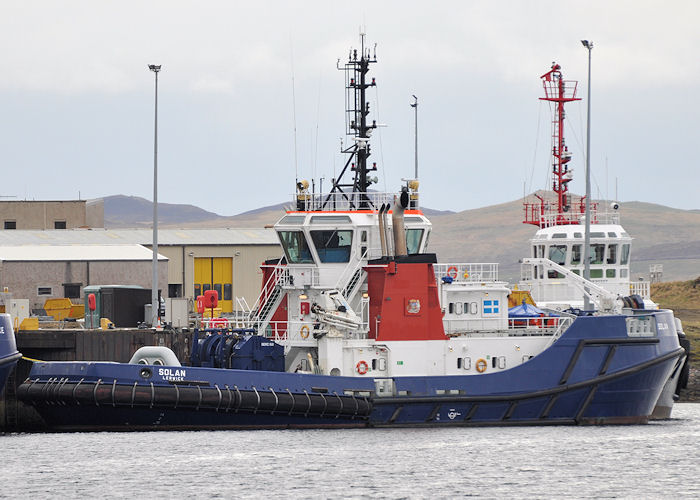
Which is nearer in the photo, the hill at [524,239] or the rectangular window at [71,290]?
the rectangular window at [71,290]

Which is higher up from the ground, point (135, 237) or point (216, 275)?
point (135, 237)

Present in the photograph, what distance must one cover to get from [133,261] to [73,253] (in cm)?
222

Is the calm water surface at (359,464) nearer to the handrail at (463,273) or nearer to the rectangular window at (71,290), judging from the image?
the handrail at (463,273)

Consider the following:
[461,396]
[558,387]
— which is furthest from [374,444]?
[558,387]

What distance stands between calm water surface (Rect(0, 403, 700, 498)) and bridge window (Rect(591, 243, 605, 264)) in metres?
9.83

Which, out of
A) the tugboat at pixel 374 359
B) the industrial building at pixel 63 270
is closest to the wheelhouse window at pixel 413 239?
the tugboat at pixel 374 359

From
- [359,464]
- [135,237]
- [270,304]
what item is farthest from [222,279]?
[359,464]

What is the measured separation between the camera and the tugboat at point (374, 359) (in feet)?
104

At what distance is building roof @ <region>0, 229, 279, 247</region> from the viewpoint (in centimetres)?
5622

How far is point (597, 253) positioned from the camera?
43.0 meters

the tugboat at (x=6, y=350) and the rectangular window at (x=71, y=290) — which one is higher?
the rectangular window at (x=71, y=290)

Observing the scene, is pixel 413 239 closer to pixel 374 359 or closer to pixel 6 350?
pixel 374 359

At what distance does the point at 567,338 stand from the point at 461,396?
8.96 feet

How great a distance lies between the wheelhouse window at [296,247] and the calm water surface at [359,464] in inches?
172
